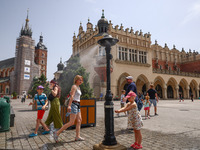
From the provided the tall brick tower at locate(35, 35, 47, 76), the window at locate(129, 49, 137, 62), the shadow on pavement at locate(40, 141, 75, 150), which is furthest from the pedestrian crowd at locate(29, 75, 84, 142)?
the tall brick tower at locate(35, 35, 47, 76)

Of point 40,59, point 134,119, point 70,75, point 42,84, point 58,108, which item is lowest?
point 134,119

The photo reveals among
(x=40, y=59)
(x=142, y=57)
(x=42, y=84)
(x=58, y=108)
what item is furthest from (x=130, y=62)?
(x=40, y=59)

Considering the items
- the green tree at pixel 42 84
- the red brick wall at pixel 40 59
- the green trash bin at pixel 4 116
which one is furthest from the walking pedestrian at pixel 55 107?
the red brick wall at pixel 40 59

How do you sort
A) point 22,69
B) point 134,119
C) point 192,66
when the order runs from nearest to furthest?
point 134,119, point 192,66, point 22,69

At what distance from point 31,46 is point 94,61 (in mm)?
35105

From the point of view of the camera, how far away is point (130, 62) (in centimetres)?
2830

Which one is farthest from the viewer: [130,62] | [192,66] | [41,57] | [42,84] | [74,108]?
[41,57]

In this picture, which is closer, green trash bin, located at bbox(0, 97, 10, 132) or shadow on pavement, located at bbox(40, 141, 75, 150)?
shadow on pavement, located at bbox(40, 141, 75, 150)

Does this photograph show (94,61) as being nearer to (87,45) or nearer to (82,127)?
(87,45)

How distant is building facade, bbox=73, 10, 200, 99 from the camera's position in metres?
26.2

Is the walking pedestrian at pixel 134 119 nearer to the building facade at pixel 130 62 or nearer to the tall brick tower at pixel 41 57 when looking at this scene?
the building facade at pixel 130 62

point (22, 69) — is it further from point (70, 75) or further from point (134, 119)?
point (134, 119)

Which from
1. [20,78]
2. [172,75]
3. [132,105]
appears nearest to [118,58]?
[172,75]

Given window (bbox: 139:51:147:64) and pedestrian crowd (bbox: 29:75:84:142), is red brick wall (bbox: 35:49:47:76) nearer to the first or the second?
window (bbox: 139:51:147:64)
